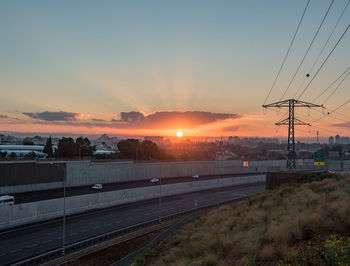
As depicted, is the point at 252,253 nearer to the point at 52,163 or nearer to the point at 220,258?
the point at 220,258

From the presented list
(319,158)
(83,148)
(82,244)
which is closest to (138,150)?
(83,148)

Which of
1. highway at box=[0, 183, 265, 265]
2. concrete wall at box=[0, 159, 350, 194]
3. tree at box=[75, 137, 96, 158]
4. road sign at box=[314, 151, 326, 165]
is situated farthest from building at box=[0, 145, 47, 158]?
road sign at box=[314, 151, 326, 165]

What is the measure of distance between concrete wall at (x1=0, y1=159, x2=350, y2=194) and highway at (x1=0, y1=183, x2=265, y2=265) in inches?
514

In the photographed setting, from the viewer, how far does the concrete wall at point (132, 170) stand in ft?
205

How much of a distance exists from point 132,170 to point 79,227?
3957cm

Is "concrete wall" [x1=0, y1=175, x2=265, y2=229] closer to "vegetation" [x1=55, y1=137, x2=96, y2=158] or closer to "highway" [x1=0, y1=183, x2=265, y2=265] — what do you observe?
"highway" [x1=0, y1=183, x2=265, y2=265]

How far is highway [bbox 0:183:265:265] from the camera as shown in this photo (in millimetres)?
28062

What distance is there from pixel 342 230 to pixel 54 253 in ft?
85.3

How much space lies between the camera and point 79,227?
36.1 metres

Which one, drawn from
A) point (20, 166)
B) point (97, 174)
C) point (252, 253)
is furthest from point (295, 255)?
point (97, 174)

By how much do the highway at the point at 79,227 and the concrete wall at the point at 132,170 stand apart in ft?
42.8

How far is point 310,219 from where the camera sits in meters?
13.4

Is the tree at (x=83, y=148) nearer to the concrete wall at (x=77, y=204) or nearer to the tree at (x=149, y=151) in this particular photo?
the tree at (x=149, y=151)

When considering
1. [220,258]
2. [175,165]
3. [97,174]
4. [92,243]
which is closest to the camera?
[220,258]
